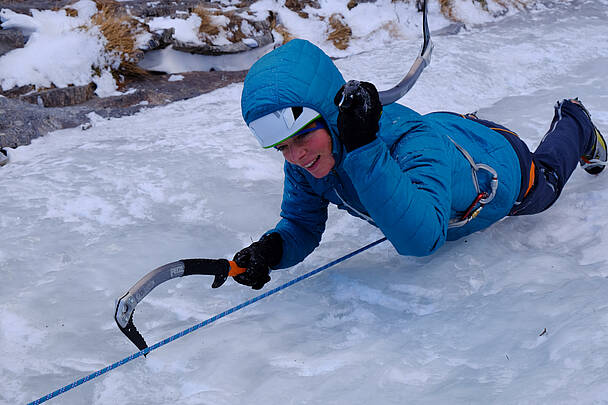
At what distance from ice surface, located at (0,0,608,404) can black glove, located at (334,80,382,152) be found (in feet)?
2.05

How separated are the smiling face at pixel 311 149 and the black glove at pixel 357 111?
18cm

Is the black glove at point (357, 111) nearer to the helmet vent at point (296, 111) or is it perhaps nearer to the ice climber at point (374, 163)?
the ice climber at point (374, 163)

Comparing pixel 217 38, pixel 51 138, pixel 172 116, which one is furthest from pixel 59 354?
pixel 217 38

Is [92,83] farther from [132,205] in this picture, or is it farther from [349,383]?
[349,383]

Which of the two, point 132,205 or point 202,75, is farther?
point 202,75

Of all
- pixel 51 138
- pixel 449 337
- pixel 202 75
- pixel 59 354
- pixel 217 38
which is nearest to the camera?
pixel 449 337

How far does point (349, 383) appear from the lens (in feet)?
4.66

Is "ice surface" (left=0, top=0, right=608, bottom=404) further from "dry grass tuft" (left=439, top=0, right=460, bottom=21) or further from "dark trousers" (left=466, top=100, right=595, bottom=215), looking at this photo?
"dry grass tuft" (left=439, top=0, right=460, bottom=21)

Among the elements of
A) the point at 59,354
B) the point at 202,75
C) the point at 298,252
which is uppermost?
the point at 298,252

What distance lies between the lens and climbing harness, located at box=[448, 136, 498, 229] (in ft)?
6.37

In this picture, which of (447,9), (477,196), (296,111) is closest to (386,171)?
(296,111)

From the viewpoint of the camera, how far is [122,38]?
5.58m

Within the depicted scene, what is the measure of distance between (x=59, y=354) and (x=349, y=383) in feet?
3.07

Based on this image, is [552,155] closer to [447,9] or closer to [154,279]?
[154,279]
